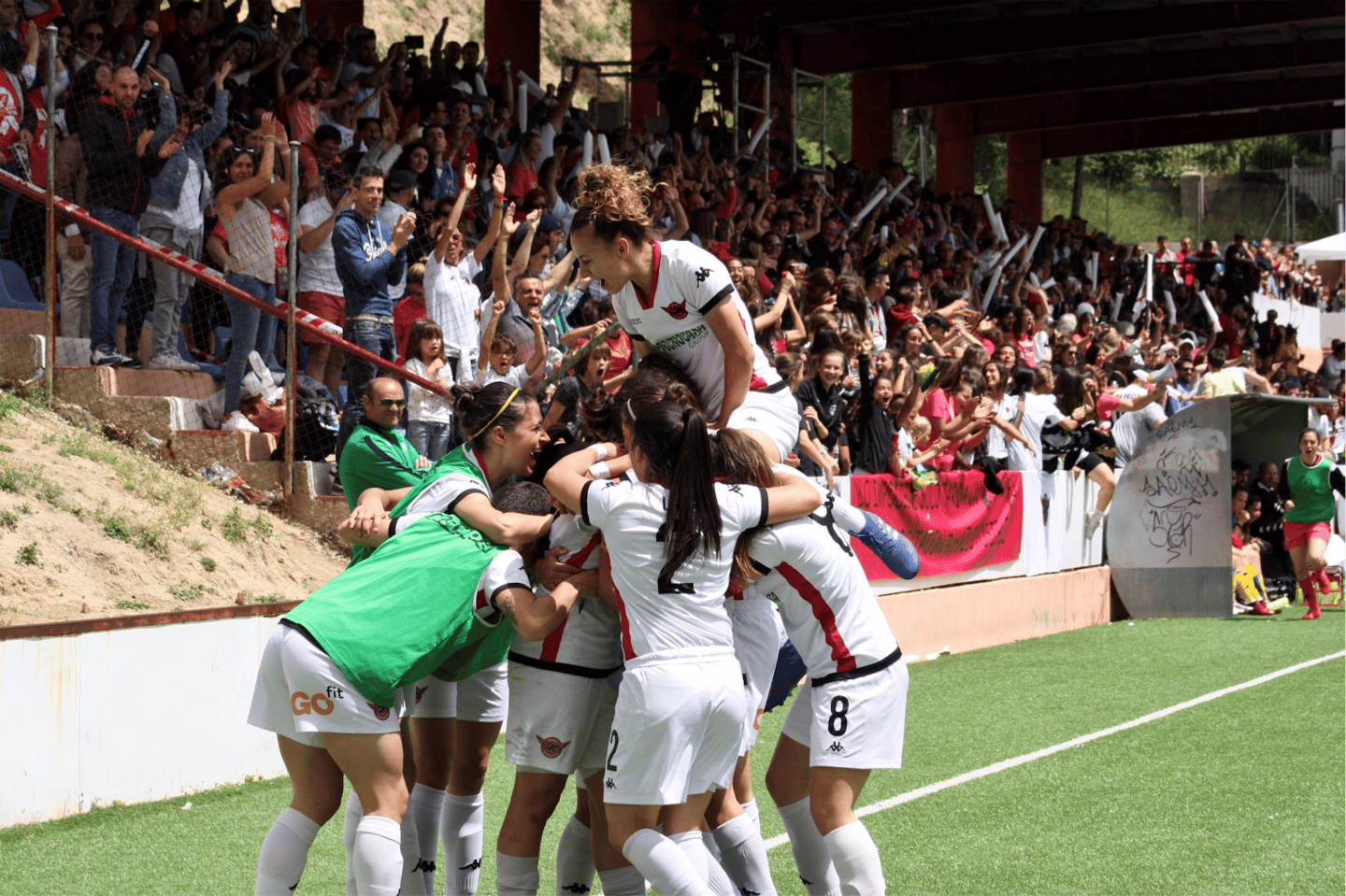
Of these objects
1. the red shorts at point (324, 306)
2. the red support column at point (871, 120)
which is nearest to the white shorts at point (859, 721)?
the red shorts at point (324, 306)

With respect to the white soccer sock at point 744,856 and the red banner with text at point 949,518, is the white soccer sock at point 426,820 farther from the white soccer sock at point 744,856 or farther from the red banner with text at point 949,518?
the red banner with text at point 949,518

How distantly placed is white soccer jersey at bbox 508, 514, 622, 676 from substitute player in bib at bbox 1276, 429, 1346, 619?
1295 centimetres

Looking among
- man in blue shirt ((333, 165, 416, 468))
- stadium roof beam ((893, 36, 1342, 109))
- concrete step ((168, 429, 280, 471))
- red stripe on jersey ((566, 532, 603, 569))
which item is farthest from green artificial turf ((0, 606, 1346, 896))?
stadium roof beam ((893, 36, 1342, 109))

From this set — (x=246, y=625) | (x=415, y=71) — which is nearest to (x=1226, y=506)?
(x=415, y=71)

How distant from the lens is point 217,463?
989cm

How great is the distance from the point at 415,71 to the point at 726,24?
10.6 meters

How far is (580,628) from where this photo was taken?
4.40m

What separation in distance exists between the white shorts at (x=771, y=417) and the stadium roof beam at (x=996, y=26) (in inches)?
780

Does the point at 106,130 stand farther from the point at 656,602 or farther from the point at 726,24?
the point at 726,24

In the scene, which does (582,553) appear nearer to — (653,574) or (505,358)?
(653,574)

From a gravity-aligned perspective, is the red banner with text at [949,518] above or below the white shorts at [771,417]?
below

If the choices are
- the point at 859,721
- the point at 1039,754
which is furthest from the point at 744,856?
the point at 1039,754

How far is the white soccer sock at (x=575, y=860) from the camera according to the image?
464cm

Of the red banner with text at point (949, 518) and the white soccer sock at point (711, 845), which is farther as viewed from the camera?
the red banner with text at point (949, 518)
